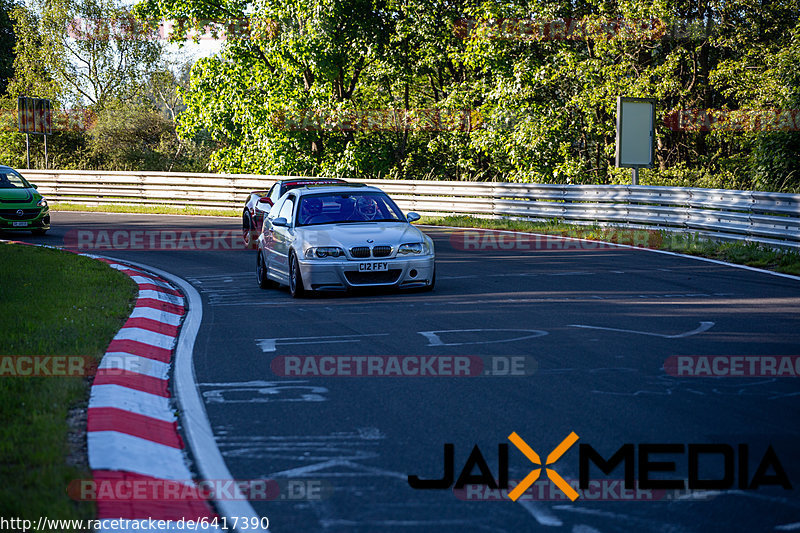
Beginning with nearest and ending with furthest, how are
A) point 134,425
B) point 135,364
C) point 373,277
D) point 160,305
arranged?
point 134,425
point 135,364
point 160,305
point 373,277

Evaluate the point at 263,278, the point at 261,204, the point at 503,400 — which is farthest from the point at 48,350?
the point at 261,204

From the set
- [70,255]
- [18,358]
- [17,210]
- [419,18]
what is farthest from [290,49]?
[18,358]

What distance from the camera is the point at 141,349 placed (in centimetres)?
841

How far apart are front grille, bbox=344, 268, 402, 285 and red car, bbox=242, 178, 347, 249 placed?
22.1 feet

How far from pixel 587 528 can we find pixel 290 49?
3110 cm

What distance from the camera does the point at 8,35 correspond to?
2643 inches

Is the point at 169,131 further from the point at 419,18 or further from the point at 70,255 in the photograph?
the point at 70,255

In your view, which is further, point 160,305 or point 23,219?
Result: point 23,219

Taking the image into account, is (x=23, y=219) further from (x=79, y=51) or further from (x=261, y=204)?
(x=79, y=51)

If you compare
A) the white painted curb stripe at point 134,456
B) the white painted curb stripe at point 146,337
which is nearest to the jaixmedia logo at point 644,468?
the white painted curb stripe at point 134,456

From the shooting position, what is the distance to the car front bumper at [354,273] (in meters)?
12.2

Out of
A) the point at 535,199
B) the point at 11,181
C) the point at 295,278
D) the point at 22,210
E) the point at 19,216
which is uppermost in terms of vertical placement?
the point at 11,181

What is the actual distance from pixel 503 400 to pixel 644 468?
1.66 meters

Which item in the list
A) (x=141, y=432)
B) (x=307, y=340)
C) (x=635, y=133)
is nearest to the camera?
(x=141, y=432)
